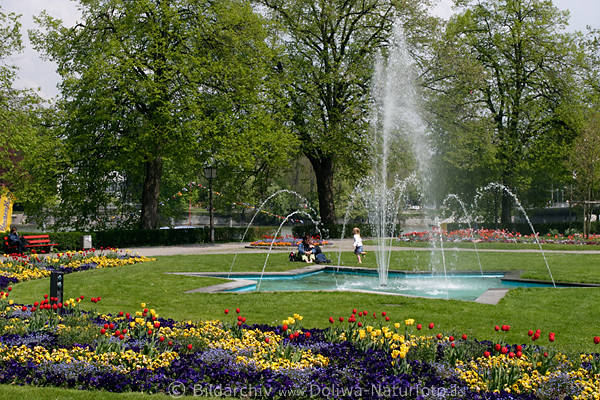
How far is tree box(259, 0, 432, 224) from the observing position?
102ft

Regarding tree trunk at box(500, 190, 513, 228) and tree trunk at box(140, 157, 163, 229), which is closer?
tree trunk at box(140, 157, 163, 229)

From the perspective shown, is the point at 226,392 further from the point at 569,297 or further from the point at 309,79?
the point at 309,79

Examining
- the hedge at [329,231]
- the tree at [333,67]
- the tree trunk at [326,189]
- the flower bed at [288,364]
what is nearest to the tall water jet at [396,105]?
the tree at [333,67]

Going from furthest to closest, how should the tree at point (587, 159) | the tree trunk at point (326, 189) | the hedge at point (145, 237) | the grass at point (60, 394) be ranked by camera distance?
the tree trunk at point (326, 189) → the tree at point (587, 159) → the hedge at point (145, 237) → the grass at point (60, 394)

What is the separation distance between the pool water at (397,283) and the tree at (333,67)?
15088 mm

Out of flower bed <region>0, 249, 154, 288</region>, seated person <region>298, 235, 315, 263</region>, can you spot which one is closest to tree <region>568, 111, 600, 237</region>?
seated person <region>298, 235, 315, 263</region>

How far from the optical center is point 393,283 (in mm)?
14812

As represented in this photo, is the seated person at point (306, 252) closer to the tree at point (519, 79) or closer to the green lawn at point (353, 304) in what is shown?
the green lawn at point (353, 304)

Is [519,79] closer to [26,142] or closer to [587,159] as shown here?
[587,159]

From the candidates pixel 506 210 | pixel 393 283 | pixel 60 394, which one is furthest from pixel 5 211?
pixel 506 210

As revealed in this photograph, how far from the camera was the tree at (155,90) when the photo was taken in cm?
2616

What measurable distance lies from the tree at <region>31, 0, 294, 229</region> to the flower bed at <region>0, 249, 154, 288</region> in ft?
27.0

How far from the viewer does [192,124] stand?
86.8 ft

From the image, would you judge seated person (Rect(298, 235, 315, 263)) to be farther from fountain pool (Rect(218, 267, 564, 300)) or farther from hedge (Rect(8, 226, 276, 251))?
hedge (Rect(8, 226, 276, 251))
